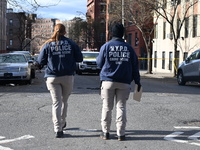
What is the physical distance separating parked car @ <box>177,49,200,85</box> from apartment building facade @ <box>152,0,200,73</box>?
966 centimetres

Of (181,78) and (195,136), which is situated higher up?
(181,78)

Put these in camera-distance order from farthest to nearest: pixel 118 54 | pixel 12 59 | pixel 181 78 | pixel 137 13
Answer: pixel 137 13, pixel 181 78, pixel 12 59, pixel 118 54

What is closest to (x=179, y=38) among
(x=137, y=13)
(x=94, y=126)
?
(x=137, y=13)

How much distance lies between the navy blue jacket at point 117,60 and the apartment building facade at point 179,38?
23.1 m

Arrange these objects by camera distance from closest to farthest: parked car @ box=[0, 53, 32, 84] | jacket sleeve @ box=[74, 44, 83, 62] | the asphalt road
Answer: the asphalt road → jacket sleeve @ box=[74, 44, 83, 62] → parked car @ box=[0, 53, 32, 84]

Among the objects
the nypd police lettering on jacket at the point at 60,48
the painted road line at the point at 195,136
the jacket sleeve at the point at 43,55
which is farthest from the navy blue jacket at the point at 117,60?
the painted road line at the point at 195,136

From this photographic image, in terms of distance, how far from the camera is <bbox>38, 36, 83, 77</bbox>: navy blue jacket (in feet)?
21.4

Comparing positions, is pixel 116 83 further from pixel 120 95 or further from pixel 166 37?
pixel 166 37

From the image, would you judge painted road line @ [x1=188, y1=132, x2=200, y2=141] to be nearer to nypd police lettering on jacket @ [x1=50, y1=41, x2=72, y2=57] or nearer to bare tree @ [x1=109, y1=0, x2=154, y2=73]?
nypd police lettering on jacket @ [x1=50, y1=41, x2=72, y2=57]

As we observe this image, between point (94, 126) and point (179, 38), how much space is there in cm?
3116

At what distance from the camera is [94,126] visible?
24.8 feet

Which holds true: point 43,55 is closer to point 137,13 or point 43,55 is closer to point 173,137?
point 173,137

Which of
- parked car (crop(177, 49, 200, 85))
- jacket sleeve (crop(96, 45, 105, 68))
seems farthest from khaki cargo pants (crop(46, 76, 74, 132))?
parked car (crop(177, 49, 200, 85))

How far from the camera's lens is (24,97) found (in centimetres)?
1262
